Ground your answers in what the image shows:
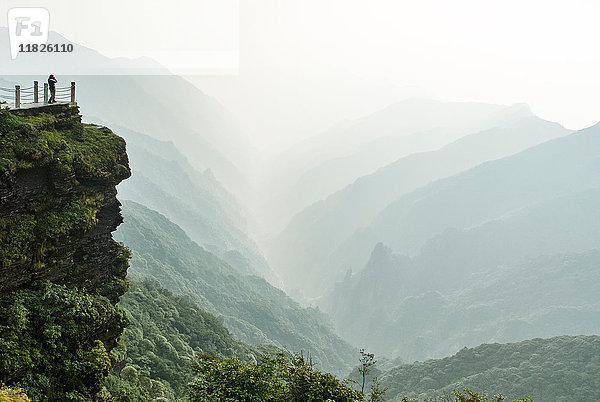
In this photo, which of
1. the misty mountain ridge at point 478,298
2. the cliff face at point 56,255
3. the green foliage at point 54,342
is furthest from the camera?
the misty mountain ridge at point 478,298

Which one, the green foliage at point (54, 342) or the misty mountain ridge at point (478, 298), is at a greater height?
the misty mountain ridge at point (478, 298)

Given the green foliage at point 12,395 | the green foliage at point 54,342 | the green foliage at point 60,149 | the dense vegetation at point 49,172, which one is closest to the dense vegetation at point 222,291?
the green foliage at point 60,149

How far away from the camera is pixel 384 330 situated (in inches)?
6501

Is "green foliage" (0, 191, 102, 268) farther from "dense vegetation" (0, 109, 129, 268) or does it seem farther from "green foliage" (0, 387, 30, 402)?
"green foliage" (0, 387, 30, 402)

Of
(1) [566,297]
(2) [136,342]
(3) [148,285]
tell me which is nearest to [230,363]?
(2) [136,342]

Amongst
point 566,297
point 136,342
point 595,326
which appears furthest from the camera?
point 566,297

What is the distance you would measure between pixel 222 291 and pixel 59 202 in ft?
298

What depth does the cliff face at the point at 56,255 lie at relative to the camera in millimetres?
13203

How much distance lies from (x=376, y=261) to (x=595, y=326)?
3317 inches

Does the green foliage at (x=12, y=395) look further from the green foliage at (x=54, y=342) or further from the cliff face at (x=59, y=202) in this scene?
the cliff face at (x=59, y=202)

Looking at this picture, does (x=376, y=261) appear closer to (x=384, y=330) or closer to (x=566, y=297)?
(x=384, y=330)

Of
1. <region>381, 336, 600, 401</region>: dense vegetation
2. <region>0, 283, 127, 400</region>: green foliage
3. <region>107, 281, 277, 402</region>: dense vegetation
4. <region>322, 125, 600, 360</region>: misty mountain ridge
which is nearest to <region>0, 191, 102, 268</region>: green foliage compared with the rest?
<region>0, 283, 127, 400</region>: green foliage

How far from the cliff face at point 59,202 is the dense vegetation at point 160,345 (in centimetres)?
659

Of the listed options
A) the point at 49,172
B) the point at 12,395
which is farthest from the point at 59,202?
the point at 12,395
